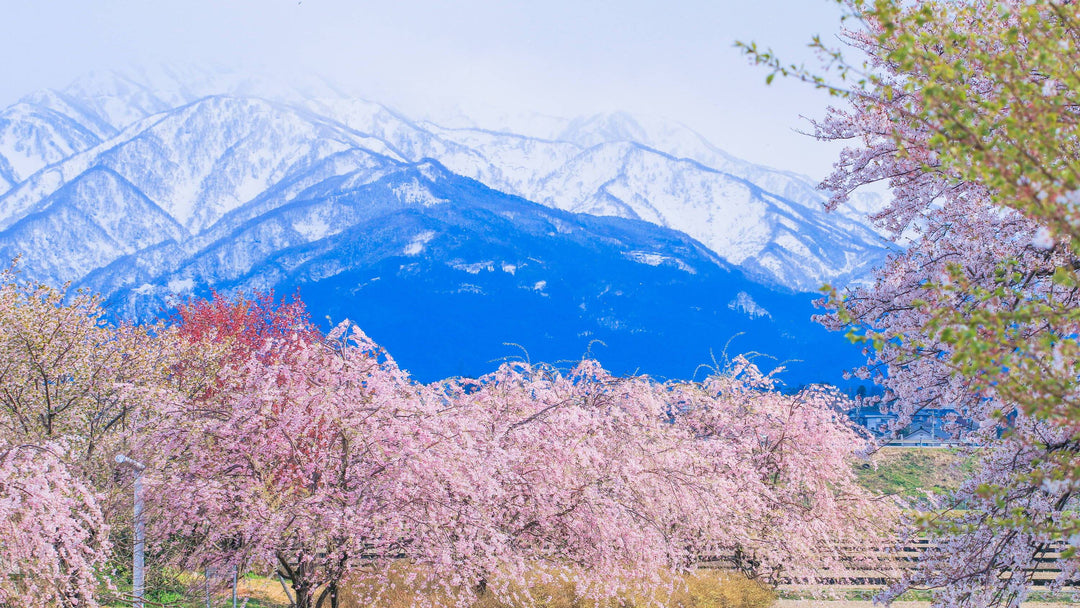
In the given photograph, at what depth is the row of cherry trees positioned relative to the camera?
466 inches

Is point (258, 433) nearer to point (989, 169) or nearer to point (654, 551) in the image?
point (654, 551)

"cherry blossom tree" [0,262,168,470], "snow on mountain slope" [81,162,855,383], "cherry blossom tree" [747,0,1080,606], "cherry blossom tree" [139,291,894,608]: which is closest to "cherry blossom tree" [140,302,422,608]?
→ "cherry blossom tree" [139,291,894,608]

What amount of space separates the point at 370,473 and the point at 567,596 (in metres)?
6.13

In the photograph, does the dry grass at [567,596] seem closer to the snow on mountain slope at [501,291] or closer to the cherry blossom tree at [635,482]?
the cherry blossom tree at [635,482]

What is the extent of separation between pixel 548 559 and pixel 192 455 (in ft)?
21.3

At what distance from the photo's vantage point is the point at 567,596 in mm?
16609

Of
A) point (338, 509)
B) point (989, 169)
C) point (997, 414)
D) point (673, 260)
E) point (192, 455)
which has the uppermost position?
point (673, 260)

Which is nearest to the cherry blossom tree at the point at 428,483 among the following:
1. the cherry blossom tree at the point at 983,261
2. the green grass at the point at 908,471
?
the cherry blossom tree at the point at 983,261

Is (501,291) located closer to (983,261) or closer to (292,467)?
(292,467)

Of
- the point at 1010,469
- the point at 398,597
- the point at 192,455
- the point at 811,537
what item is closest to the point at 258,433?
the point at 192,455

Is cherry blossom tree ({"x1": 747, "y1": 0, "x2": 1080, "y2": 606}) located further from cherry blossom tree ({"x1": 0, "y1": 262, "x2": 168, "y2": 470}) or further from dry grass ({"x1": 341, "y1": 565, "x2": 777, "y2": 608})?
cherry blossom tree ({"x1": 0, "y1": 262, "x2": 168, "y2": 470})

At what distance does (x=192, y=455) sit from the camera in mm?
13141

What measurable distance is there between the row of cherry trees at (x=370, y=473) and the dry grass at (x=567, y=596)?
414 mm

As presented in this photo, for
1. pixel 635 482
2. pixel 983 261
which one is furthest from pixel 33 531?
pixel 983 261
